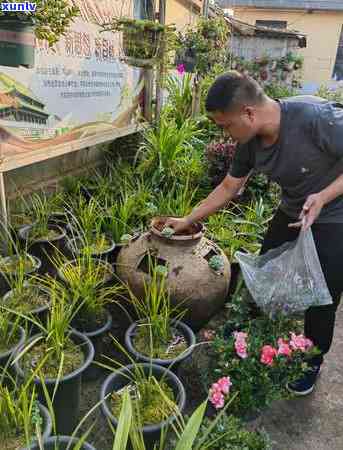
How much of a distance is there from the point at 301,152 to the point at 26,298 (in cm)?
161

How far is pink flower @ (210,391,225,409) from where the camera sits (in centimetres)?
166

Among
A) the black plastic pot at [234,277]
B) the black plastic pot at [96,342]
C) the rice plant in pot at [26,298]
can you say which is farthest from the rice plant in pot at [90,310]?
the black plastic pot at [234,277]

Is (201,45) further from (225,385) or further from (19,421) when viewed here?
(19,421)

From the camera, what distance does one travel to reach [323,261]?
195cm

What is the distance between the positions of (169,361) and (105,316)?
0.56m

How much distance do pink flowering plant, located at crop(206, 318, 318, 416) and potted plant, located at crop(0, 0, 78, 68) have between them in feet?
5.87

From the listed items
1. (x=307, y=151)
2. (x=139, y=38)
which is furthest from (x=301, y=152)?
(x=139, y=38)

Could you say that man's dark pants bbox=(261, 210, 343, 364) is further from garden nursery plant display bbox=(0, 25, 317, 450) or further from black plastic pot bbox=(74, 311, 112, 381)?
black plastic pot bbox=(74, 311, 112, 381)

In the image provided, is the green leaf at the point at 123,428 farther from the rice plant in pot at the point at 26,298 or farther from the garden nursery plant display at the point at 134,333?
the rice plant in pot at the point at 26,298

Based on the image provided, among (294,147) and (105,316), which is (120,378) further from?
(294,147)

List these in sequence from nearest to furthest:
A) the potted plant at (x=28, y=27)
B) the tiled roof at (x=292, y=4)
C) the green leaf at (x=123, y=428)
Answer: the green leaf at (x=123, y=428), the potted plant at (x=28, y=27), the tiled roof at (x=292, y=4)

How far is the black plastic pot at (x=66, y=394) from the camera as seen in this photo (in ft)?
5.54

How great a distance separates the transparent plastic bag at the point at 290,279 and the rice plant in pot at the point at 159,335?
44 centimetres

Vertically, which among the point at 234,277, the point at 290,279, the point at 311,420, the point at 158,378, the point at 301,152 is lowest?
the point at 311,420
